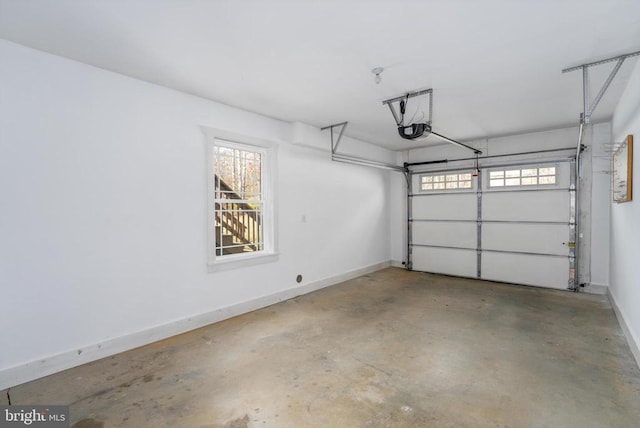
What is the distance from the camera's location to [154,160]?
3146 mm

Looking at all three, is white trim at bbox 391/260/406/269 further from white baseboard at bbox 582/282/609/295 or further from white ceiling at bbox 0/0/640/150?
white ceiling at bbox 0/0/640/150

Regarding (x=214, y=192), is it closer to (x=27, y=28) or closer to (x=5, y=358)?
(x=27, y=28)

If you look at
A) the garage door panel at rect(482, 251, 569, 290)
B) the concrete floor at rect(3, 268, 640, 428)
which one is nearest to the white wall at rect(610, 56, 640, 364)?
the concrete floor at rect(3, 268, 640, 428)

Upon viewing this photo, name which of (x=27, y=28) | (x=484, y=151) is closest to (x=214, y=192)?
(x=27, y=28)

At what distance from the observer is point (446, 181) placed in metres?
6.41

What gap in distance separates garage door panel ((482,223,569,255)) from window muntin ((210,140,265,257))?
449 cm

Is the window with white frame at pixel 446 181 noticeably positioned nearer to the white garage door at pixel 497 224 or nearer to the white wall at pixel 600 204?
the white garage door at pixel 497 224

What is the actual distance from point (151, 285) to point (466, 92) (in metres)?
4.14

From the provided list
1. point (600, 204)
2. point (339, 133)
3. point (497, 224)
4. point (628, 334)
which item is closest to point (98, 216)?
point (339, 133)

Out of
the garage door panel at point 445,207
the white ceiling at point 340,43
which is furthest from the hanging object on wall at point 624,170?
the garage door panel at point 445,207

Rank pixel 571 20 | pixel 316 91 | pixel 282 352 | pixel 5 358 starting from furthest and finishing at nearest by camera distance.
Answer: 1. pixel 316 91
2. pixel 282 352
3. pixel 5 358
4. pixel 571 20

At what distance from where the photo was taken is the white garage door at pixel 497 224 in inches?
204

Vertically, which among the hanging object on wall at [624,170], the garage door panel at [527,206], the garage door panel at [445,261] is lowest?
the garage door panel at [445,261]

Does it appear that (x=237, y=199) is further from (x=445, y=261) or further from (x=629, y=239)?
(x=445, y=261)
